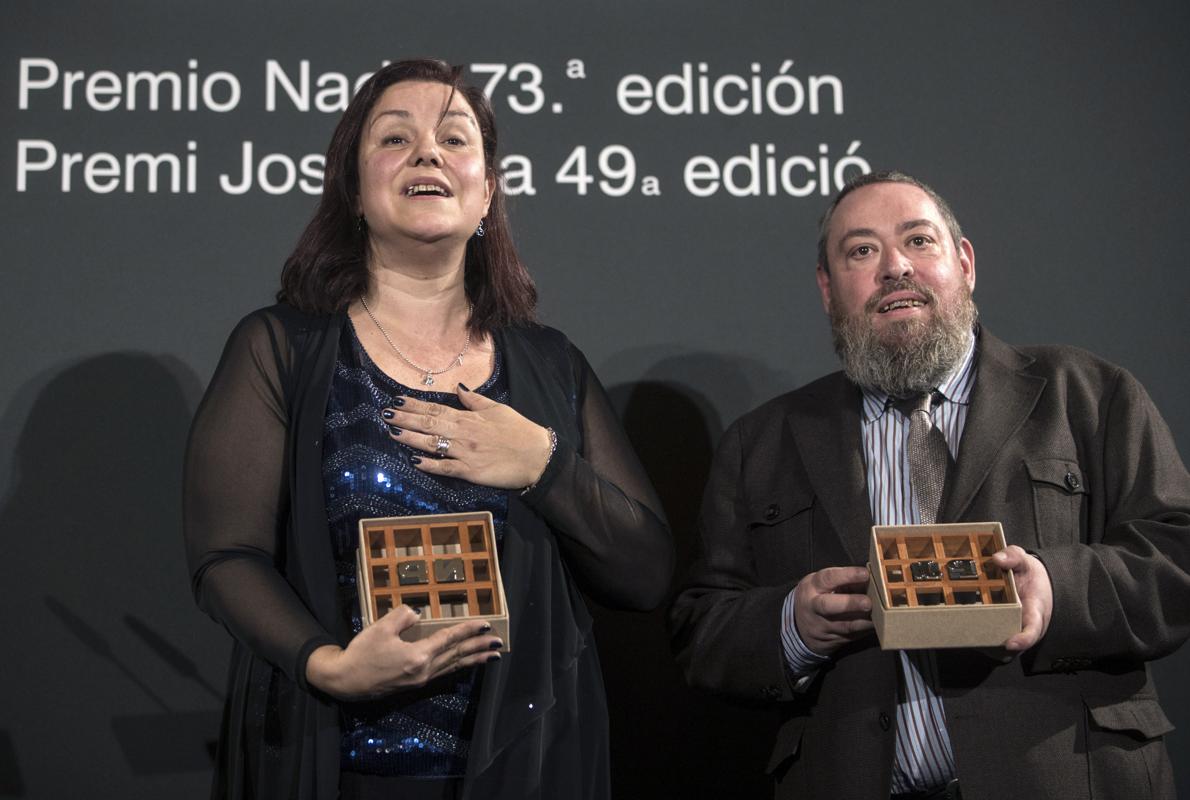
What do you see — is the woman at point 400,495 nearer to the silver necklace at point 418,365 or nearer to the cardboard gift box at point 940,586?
the silver necklace at point 418,365

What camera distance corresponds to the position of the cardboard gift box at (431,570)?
6.68 feet

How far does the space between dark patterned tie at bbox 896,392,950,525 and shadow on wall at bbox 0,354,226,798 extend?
160 centimetres

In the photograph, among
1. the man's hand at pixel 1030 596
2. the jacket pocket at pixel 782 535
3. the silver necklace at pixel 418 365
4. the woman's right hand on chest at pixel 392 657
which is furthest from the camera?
the jacket pocket at pixel 782 535

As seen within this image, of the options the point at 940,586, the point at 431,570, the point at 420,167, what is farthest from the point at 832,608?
the point at 420,167

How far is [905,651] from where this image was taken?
256cm

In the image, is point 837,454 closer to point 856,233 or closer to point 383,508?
point 856,233

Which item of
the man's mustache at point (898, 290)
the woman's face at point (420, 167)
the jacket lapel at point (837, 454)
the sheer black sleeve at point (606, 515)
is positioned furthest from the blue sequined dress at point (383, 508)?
the man's mustache at point (898, 290)

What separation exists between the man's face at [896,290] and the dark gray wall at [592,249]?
499 mm

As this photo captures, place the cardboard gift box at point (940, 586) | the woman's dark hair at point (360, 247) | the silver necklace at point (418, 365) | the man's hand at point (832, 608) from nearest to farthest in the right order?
the cardboard gift box at point (940, 586), the man's hand at point (832, 608), the silver necklace at point (418, 365), the woman's dark hair at point (360, 247)

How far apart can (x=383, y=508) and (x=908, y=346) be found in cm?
111

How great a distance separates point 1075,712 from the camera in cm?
245

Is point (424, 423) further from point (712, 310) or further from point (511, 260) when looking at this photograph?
point (712, 310)

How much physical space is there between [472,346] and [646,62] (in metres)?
1.28

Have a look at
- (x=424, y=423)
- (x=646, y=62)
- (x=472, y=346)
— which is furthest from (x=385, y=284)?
(x=646, y=62)
